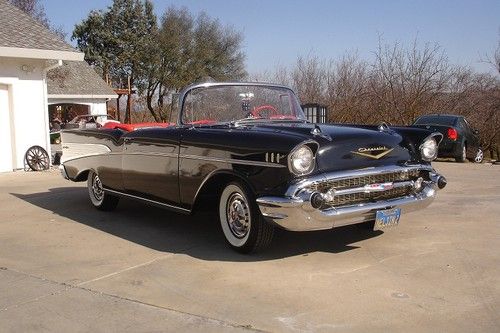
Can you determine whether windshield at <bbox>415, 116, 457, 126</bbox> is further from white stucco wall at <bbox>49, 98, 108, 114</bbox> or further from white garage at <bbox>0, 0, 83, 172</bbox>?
white stucco wall at <bbox>49, 98, 108, 114</bbox>

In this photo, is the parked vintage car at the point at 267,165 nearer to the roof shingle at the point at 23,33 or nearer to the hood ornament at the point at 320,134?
the hood ornament at the point at 320,134

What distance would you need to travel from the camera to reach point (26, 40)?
13031 mm

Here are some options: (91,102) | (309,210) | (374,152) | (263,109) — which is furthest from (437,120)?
(91,102)

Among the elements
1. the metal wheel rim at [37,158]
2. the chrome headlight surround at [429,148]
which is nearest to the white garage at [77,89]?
the metal wheel rim at [37,158]

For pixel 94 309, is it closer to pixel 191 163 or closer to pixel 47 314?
pixel 47 314

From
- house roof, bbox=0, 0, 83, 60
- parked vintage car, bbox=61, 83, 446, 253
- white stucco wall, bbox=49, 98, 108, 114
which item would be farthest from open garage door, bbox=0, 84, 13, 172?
white stucco wall, bbox=49, 98, 108, 114

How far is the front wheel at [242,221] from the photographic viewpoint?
5.09m

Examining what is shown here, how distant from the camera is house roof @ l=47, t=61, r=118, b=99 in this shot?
25562 millimetres

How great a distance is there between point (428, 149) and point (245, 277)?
2.40 meters

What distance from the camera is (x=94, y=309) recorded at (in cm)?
411

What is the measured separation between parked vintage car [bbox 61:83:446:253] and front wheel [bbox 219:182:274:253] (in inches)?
0.4

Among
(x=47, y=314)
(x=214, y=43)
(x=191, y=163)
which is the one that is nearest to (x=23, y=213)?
(x=191, y=163)

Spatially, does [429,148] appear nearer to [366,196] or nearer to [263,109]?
[366,196]

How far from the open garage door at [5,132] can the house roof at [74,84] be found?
40.3 ft
